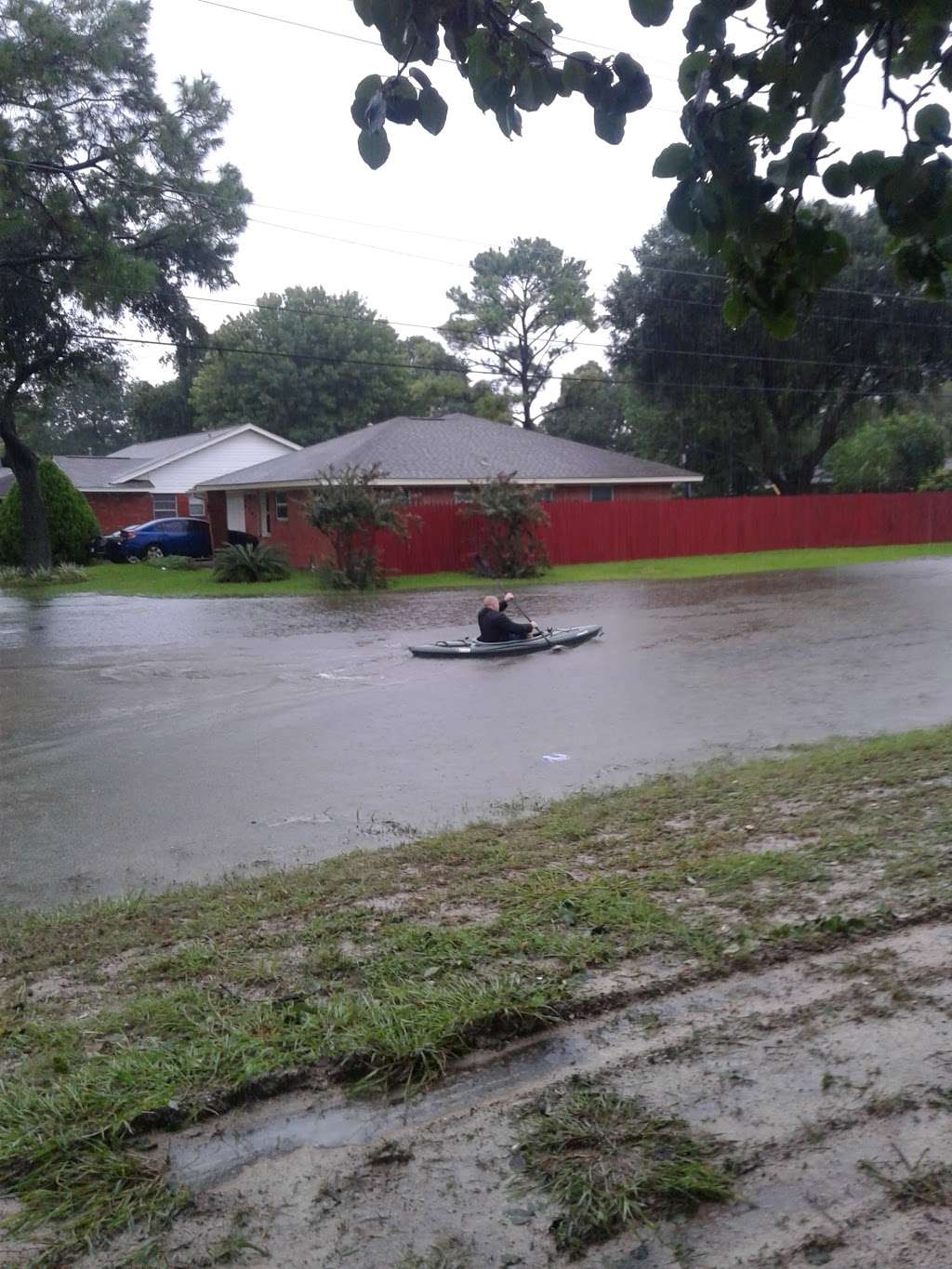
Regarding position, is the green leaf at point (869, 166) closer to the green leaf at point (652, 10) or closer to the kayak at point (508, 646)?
the green leaf at point (652, 10)

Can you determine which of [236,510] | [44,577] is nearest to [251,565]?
[44,577]

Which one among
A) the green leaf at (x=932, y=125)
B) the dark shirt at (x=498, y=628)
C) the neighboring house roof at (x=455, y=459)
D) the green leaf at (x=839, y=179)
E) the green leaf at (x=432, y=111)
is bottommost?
the dark shirt at (x=498, y=628)

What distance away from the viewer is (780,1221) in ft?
10.5

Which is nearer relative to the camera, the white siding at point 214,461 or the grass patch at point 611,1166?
the grass patch at point 611,1166

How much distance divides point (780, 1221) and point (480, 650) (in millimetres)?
14655

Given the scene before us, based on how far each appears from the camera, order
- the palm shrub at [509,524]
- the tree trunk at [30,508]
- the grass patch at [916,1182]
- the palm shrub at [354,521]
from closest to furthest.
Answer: the grass patch at [916,1182]
the palm shrub at [354,521]
the palm shrub at [509,524]
the tree trunk at [30,508]

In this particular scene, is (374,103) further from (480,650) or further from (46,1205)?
(480,650)

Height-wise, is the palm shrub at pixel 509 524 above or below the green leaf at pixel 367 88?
below

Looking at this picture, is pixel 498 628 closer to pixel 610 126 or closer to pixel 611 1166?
pixel 610 126

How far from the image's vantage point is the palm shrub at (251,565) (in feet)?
110

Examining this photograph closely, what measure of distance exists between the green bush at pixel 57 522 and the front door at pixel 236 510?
472 centimetres

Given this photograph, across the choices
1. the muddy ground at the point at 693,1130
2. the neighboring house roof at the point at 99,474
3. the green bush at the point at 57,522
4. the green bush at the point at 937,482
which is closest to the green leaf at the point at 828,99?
the muddy ground at the point at 693,1130

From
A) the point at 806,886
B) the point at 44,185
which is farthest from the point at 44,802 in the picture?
the point at 44,185

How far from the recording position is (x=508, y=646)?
17.7m
